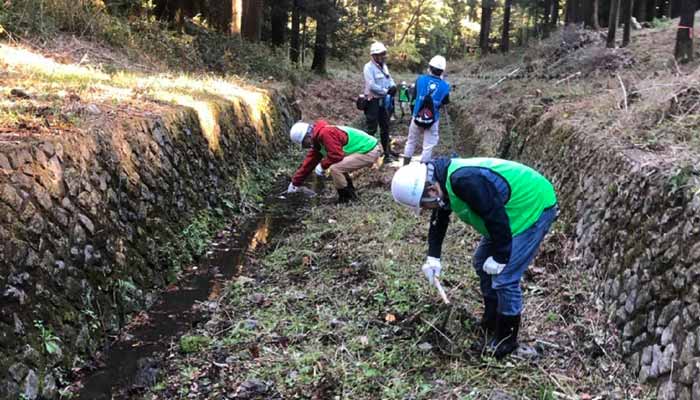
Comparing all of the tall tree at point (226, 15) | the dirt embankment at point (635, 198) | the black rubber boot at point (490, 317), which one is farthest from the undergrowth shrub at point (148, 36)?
the black rubber boot at point (490, 317)

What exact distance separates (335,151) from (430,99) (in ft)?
6.47

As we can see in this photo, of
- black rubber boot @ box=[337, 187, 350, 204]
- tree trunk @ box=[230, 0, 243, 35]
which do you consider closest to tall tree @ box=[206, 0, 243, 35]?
Result: tree trunk @ box=[230, 0, 243, 35]

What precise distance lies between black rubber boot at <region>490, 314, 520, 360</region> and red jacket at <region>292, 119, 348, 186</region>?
4955 millimetres

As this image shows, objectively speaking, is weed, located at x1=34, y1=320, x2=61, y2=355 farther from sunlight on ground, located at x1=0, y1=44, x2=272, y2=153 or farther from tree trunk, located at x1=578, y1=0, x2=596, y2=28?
tree trunk, located at x1=578, y1=0, x2=596, y2=28

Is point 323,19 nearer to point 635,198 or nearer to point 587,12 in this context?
point 587,12

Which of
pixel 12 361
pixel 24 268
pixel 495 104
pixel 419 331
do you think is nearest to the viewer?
pixel 12 361

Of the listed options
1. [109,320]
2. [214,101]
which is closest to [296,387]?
[109,320]

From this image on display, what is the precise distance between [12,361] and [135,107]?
4481mm

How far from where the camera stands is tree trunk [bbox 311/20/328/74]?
21794mm

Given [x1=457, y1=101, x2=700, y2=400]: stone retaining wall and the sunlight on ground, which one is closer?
[x1=457, y1=101, x2=700, y2=400]: stone retaining wall

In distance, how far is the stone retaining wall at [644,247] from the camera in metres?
3.52

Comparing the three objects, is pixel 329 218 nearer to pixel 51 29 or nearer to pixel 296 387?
pixel 296 387

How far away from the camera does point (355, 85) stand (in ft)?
84.1

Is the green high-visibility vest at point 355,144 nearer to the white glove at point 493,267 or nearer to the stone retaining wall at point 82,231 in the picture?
the stone retaining wall at point 82,231
